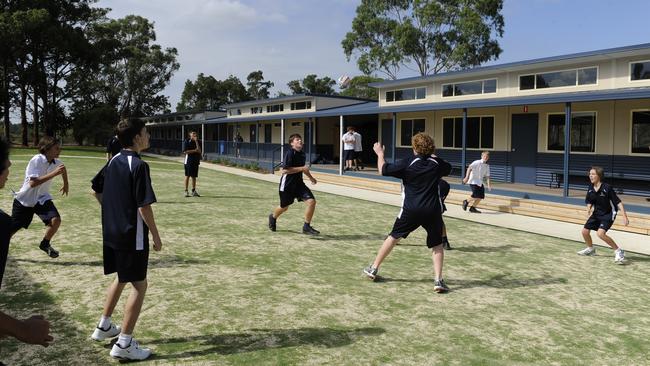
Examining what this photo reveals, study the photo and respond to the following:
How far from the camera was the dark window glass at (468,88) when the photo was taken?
61.7 feet

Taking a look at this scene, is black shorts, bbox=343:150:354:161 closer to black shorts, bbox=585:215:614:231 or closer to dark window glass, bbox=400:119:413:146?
dark window glass, bbox=400:119:413:146

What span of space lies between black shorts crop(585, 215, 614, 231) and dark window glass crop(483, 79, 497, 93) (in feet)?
37.4

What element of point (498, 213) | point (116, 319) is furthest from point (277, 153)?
point (116, 319)

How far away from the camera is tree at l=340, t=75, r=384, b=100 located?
147ft

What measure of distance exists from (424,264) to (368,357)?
3312mm

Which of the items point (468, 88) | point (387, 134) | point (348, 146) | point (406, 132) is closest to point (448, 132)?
point (468, 88)

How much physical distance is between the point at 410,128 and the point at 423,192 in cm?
1590

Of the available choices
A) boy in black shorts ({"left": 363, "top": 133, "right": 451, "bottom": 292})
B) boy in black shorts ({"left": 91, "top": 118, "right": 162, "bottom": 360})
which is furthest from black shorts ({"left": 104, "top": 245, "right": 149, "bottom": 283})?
boy in black shorts ({"left": 363, "top": 133, "right": 451, "bottom": 292})

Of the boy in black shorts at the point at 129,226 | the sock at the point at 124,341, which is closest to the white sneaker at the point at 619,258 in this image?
the boy in black shorts at the point at 129,226

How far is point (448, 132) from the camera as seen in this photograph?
19281 millimetres

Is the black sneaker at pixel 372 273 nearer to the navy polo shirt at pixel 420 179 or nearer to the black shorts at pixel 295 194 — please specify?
the navy polo shirt at pixel 420 179

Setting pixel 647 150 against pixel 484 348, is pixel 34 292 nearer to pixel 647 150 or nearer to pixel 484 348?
pixel 484 348

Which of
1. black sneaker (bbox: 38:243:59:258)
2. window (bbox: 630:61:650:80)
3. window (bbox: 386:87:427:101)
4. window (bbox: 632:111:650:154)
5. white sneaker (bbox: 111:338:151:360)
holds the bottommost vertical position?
white sneaker (bbox: 111:338:151:360)

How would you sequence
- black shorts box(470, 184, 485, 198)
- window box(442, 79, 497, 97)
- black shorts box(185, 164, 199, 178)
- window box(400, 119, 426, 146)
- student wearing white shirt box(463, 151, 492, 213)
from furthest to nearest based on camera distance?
1. window box(400, 119, 426, 146)
2. window box(442, 79, 497, 97)
3. black shorts box(185, 164, 199, 178)
4. black shorts box(470, 184, 485, 198)
5. student wearing white shirt box(463, 151, 492, 213)
